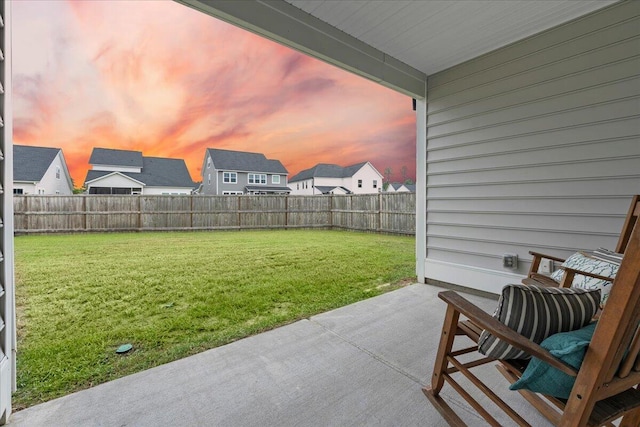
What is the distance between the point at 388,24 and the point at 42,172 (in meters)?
9.23

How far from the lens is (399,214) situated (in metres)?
7.62

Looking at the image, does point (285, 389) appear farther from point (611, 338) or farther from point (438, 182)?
point (438, 182)

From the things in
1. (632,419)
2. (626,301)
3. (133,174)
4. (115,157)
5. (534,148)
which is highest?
(115,157)

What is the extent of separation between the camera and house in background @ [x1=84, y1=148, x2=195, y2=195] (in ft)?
35.1

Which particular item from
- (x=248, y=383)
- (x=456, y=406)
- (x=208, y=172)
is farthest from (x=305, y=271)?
(x=208, y=172)

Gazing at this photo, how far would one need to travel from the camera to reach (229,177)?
1504 centimetres

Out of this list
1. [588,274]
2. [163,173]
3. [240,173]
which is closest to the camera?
[588,274]

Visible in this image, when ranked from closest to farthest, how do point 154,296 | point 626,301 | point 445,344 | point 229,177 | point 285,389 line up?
point 626,301
point 445,344
point 285,389
point 154,296
point 229,177

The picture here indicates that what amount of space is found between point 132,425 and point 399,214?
707 cm

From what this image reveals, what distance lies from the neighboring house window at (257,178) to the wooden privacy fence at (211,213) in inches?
274

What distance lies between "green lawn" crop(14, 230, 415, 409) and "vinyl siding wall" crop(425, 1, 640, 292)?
1065mm

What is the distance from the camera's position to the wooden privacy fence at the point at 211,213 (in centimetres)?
668

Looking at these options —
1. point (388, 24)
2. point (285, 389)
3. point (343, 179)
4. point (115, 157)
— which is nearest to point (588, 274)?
point (285, 389)

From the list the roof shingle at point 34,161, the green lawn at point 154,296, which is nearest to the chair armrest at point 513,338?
the green lawn at point 154,296
